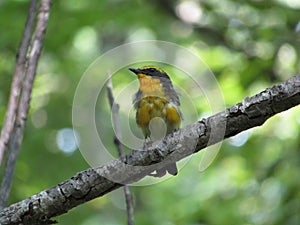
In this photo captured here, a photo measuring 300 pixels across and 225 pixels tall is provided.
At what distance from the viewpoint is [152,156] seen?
2.89 metres

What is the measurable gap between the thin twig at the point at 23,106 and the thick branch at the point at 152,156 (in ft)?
0.95

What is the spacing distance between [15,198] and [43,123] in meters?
1.29

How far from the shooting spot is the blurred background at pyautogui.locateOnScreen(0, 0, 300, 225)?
6092 mm

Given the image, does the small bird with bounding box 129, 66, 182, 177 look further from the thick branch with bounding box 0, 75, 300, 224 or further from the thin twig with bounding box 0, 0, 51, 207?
the thick branch with bounding box 0, 75, 300, 224

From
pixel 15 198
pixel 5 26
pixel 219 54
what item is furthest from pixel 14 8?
pixel 219 54

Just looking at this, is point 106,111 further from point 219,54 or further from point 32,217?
point 32,217

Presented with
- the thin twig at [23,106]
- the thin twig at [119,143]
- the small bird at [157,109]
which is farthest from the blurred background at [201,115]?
the thin twig at [23,106]

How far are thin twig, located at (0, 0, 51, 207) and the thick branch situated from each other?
291mm

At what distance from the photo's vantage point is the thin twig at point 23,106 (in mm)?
3404

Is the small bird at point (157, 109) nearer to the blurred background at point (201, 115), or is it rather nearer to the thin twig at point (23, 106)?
the thin twig at point (23, 106)

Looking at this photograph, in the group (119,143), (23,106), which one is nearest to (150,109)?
(119,143)

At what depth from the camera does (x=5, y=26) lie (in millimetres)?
6613

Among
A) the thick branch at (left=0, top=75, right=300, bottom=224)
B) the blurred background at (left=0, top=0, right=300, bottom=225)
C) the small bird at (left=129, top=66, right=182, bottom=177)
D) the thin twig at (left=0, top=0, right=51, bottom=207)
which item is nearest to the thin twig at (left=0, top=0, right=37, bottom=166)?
the thin twig at (left=0, top=0, right=51, bottom=207)

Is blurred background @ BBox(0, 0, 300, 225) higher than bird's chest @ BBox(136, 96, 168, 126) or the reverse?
higher
